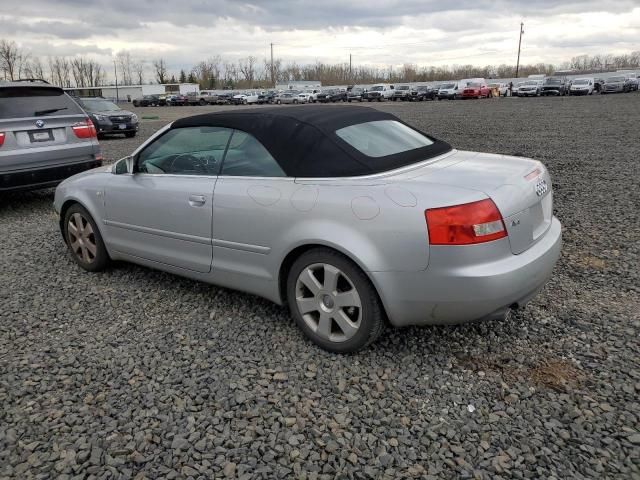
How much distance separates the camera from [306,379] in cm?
297

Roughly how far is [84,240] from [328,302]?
2761mm

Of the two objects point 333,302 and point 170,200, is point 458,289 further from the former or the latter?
point 170,200

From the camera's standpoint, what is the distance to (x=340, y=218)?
2939 mm

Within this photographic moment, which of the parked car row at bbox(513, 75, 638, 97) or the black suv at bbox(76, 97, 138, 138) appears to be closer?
the black suv at bbox(76, 97, 138, 138)

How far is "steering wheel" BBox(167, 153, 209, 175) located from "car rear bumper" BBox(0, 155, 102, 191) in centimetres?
362

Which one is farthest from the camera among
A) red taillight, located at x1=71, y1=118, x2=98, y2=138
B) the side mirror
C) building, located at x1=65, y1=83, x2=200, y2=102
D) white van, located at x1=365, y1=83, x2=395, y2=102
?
building, located at x1=65, y1=83, x2=200, y2=102

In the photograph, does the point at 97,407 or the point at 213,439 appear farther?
the point at 97,407

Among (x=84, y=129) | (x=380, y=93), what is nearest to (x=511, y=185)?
(x=84, y=129)

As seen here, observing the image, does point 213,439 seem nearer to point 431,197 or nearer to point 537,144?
point 431,197

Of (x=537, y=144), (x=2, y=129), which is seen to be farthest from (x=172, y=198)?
(x=537, y=144)

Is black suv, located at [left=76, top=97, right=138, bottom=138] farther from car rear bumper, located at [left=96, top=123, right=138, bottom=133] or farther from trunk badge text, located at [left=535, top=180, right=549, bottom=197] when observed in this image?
trunk badge text, located at [left=535, top=180, right=549, bottom=197]

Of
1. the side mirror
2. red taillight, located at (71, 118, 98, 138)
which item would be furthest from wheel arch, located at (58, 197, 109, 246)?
red taillight, located at (71, 118, 98, 138)

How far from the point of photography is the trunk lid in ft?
9.42

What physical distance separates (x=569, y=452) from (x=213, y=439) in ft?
5.46
